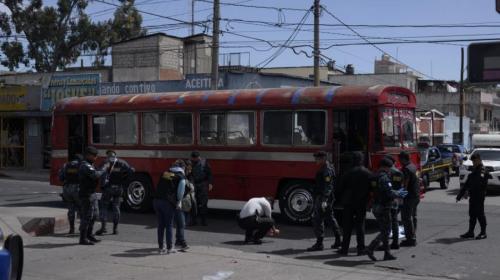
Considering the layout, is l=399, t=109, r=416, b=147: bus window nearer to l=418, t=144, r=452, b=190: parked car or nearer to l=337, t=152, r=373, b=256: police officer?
l=337, t=152, r=373, b=256: police officer

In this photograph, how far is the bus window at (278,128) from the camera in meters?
14.3

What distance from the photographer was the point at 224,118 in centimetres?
1517

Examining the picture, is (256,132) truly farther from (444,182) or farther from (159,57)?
(159,57)

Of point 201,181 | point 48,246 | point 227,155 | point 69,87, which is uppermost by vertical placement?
point 69,87

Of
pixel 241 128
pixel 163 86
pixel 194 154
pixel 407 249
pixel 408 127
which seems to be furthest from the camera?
pixel 163 86

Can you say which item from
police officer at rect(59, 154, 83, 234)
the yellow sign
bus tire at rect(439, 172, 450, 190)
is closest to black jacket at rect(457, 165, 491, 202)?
police officer at rect(59, 154, 83, 234)

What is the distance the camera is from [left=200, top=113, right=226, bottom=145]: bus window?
15211 millimetres

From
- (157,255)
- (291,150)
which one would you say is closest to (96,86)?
(291,150)

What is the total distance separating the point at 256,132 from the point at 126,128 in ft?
12.8

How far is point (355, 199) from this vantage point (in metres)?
10.7

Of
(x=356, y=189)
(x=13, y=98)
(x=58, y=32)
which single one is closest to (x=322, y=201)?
(x=356, y=189)

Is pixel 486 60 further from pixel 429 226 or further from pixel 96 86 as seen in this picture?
pixel 96 86

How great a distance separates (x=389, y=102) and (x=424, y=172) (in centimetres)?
991

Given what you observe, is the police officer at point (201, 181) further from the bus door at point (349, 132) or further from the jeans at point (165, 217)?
the jeans at point (165, 217)
